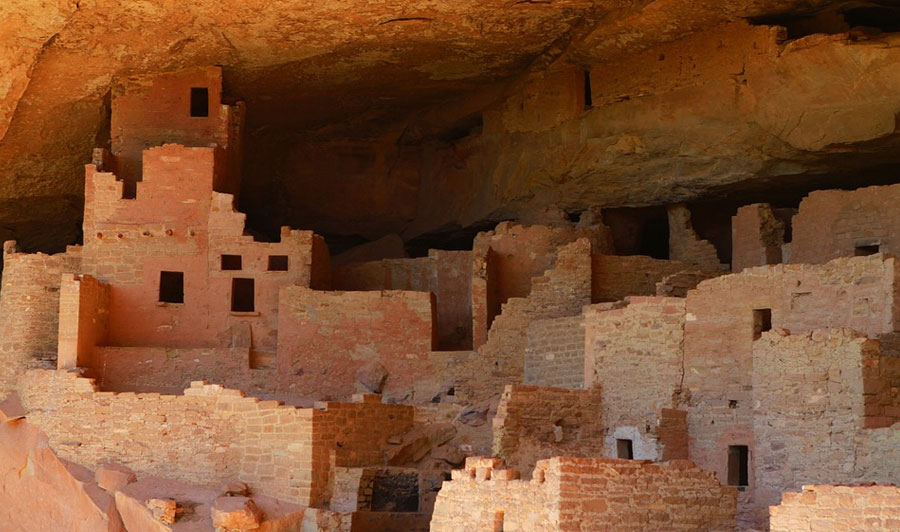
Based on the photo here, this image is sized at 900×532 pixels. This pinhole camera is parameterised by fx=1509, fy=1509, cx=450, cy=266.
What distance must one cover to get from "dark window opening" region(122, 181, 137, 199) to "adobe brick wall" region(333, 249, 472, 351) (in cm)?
391

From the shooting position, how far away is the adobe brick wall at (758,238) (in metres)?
24.4

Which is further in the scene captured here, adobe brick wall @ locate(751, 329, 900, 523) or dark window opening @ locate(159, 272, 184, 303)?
dark window opening @ locate(159, 272, 184, 303)

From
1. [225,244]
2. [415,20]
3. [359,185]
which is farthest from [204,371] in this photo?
[359,185]

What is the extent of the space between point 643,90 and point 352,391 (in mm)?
7345

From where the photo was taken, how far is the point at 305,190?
3173 cm

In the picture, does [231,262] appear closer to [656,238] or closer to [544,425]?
[544,425]

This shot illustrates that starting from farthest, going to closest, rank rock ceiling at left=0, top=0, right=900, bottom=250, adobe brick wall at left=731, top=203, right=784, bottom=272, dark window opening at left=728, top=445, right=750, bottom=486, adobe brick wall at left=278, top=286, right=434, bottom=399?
adobe brick wall at left=731, top=203, right=784, bottom=272, adobe brick wall at left=278, top=286, right=434, bottom=399, rock ceiling at left=0, top=0, right=900, bottom=250, dark window opening at left=728, top=445, right=750, bottom=486

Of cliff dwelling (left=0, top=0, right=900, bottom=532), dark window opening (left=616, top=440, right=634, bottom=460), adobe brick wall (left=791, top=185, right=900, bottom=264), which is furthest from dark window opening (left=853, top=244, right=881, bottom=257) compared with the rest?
dark window opening (left=616, top=440, right=634, bottom=460)

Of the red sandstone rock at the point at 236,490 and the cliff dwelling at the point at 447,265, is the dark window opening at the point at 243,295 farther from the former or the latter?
the red sandstone rock at the point at 236,490

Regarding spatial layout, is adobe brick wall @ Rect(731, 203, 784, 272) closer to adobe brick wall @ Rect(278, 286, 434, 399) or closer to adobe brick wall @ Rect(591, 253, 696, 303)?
adobe brick wall @ Rect(591, 253, 696, 303)

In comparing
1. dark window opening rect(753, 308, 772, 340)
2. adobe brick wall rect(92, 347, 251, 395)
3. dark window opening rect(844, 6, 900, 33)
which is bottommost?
adobe brick wall rect(92, 347, 251, 395)

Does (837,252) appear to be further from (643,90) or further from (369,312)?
(369,312)

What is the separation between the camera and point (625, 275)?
25.1 m

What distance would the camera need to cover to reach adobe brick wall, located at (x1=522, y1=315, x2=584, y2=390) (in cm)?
2198
